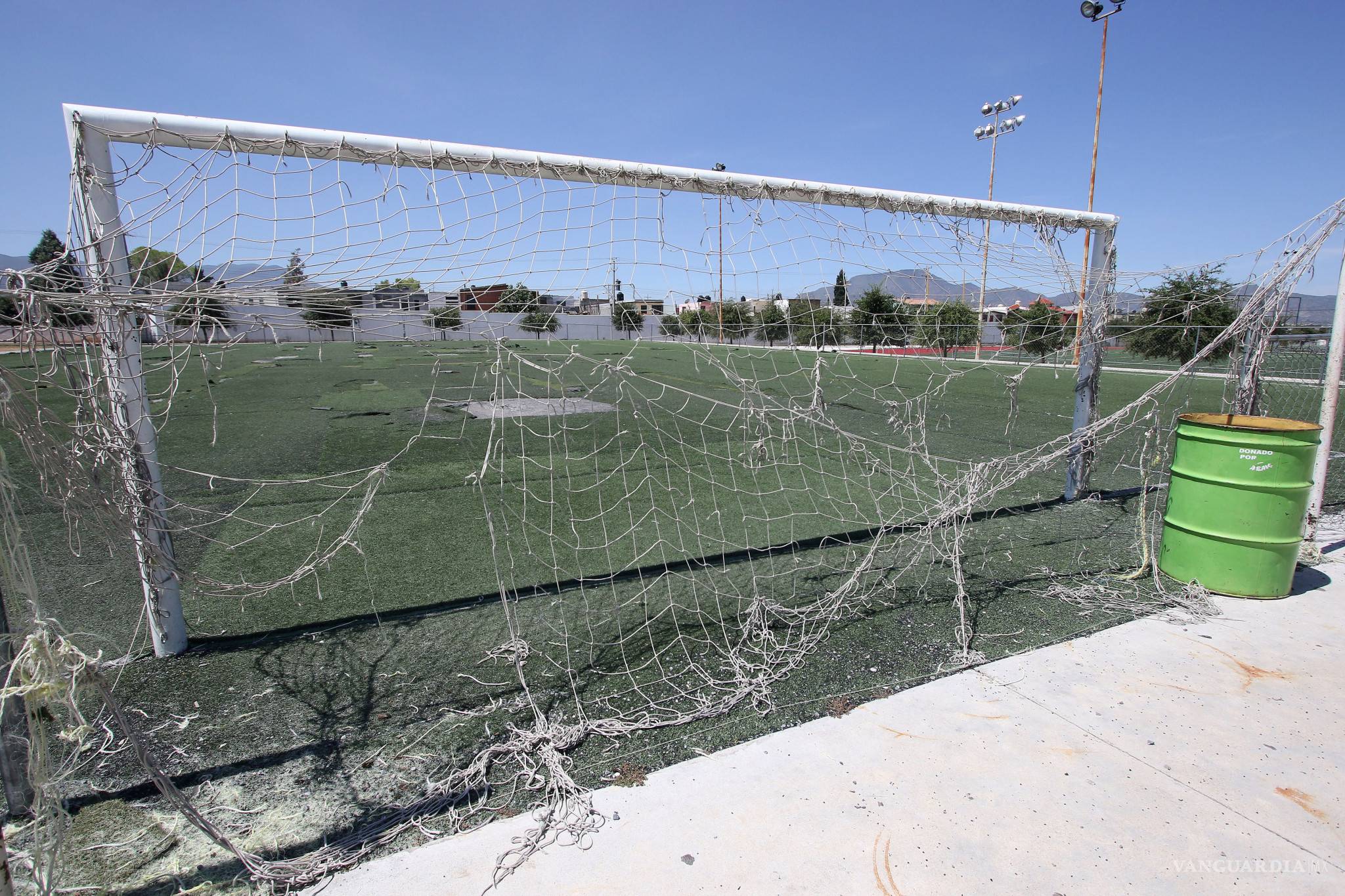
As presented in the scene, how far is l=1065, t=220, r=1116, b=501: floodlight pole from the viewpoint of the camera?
17.5ft

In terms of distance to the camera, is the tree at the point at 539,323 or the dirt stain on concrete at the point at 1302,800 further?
the tree at the point at 539,323

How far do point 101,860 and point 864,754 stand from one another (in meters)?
2.55

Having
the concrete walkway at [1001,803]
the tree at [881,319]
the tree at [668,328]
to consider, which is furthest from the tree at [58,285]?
the tree at [881,319]

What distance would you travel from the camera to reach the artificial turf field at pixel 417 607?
2512 mm

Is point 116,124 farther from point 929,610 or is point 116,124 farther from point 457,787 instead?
point 929,610

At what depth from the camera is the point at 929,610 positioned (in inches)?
147

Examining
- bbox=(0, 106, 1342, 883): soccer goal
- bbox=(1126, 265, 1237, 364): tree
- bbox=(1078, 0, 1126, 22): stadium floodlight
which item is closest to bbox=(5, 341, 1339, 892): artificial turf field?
bbox=(0, 106, 1342, 883): soccer goal

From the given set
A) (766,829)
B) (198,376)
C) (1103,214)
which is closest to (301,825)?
(766,829)

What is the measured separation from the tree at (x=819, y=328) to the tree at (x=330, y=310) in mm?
3131

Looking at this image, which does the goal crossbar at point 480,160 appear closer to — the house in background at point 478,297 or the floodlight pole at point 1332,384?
the house in background at point 478,297

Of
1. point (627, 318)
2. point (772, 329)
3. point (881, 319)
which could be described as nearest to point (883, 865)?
point (627, 318)

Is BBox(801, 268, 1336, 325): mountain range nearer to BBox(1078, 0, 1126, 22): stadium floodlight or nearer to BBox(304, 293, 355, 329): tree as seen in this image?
BBox(304, 293, 355, 329): tree

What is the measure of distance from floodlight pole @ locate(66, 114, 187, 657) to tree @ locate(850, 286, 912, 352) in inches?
221

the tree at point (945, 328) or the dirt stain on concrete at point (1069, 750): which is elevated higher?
the tree at point (945, 328)
